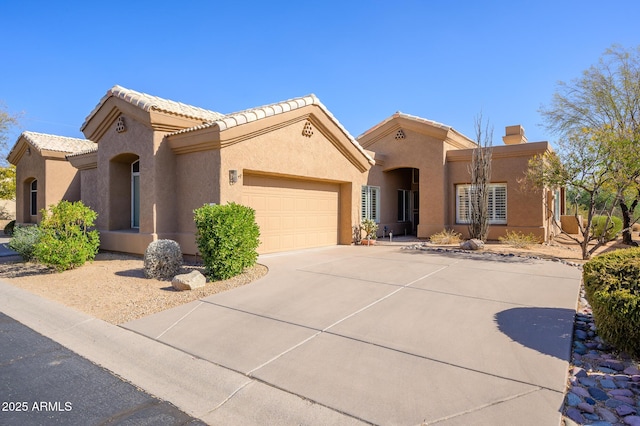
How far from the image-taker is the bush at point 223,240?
27.3ft

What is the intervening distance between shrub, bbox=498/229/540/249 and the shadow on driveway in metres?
9.01

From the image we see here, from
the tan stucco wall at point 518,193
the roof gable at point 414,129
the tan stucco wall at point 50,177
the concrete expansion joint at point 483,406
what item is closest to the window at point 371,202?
the roof gable at point 414,129

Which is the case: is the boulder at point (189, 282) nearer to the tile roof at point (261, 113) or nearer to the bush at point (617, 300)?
the tile roof at point (261, 113)

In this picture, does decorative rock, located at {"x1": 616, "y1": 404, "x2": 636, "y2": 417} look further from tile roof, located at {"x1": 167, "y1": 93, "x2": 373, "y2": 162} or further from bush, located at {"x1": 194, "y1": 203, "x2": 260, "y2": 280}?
tile roof, located at {"x1": 167, "y1": 93, "x2": 373, "y2": 162}

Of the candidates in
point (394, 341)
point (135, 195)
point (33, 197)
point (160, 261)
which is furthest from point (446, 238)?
point (33, 197)

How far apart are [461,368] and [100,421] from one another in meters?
3.68

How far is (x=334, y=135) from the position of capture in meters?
13.9

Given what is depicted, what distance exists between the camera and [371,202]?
1852 cm

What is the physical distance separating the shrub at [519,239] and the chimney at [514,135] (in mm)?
7330

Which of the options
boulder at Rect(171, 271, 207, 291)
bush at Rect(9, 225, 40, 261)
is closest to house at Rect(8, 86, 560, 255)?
bush at Rect(9, 225, 40, 261)

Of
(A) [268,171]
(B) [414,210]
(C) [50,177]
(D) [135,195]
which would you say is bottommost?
(B) [414,210]

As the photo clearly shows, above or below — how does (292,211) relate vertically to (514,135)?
below

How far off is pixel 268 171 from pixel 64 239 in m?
5.91

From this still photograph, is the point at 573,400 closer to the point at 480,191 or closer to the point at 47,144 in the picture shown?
the point at 480,191
